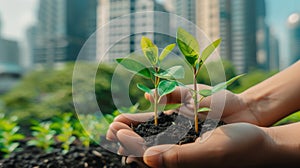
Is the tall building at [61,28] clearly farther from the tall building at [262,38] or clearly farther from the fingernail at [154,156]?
the fingernail at [154,156]

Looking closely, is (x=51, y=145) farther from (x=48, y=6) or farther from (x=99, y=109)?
(x=48, y=6)

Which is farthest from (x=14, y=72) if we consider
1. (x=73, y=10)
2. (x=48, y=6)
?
(x=73, y=10)

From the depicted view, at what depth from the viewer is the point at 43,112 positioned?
2.20 meters

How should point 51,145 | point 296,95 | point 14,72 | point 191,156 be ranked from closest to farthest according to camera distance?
point 191,156, point 296,95, point 51,145, point 14,72

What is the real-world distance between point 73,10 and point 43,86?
39.6 inches

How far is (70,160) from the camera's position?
83cm

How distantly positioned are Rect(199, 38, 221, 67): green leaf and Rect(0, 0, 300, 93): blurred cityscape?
61 mm

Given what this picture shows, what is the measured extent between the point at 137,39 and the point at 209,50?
13cm

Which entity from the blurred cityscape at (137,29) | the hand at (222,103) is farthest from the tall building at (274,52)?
the hand at (222,103)

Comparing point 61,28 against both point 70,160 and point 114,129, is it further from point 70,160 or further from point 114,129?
point 114,129

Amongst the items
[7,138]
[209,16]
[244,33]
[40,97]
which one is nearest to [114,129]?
[7,138]

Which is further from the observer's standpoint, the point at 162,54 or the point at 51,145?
the point at 51,145

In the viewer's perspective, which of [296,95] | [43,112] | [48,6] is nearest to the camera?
[296,95]

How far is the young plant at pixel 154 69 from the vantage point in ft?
1.48
